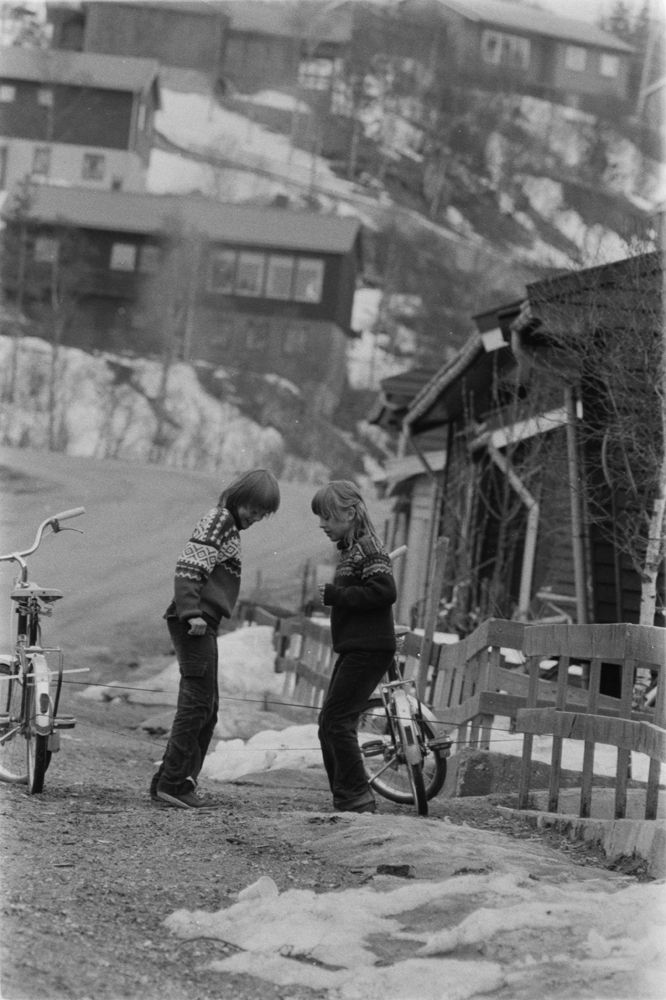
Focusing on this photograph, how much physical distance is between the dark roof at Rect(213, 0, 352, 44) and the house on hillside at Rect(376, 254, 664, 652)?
86733 millimetres

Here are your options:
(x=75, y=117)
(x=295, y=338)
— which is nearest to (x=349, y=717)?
(x=295, y=338)

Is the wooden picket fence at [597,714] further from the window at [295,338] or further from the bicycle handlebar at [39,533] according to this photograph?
the window at [295,338]

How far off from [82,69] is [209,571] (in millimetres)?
80319

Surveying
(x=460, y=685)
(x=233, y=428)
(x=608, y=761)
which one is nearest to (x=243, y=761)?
(x=460, y=685)

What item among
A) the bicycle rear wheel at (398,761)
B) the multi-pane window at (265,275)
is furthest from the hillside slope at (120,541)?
the multi-pane window at (265,275)

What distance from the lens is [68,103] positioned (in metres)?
84.9

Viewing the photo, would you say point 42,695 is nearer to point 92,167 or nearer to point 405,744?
point 405,744

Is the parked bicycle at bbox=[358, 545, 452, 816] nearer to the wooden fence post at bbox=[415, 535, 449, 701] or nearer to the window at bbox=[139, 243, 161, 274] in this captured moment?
the wooden fence post at bbox=[415, 535, 449, 701]

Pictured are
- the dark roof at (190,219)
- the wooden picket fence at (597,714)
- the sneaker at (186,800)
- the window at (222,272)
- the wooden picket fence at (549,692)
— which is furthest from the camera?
the window at (222,272)

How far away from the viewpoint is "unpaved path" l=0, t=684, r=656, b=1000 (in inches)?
Result: 165

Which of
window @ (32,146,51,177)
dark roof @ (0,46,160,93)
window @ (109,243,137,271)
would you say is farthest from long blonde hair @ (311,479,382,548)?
window @ (32,146,51,177)

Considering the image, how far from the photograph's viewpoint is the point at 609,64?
127 m

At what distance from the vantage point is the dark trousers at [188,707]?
7.15 metres

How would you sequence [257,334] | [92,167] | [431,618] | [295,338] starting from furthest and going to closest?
1. [92,167]
2. [257,334]
3. [295,338]
4. [431,618]
